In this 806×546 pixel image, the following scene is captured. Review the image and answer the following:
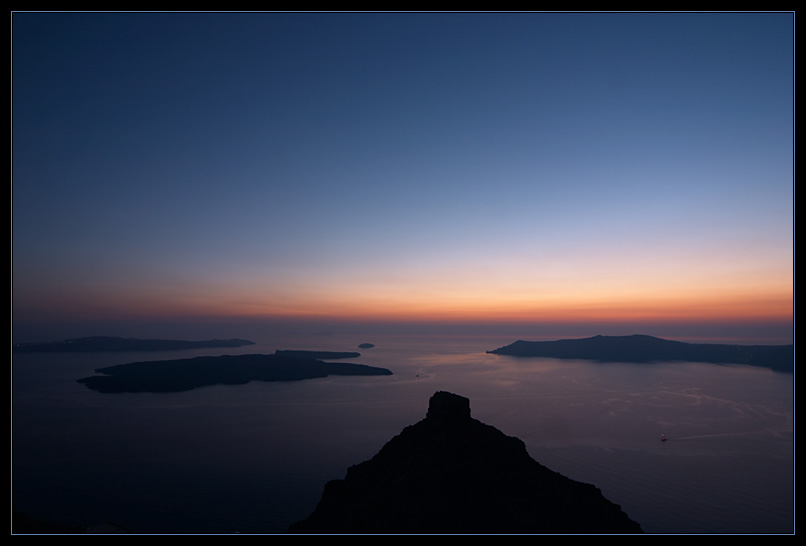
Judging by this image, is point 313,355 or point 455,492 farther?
point 313,355

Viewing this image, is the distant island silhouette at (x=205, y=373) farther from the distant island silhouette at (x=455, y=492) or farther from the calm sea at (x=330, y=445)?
the distant island silhouette at (x=455, y=492)

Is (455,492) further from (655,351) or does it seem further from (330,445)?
(655,351)

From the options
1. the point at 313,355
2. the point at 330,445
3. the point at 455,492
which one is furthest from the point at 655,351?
the point at 455,492

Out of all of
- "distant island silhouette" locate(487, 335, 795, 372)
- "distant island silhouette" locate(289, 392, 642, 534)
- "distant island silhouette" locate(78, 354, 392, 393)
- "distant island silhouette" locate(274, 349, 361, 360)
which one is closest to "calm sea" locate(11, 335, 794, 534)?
"distant island silhouette" locate(78, 354, 392, 393)

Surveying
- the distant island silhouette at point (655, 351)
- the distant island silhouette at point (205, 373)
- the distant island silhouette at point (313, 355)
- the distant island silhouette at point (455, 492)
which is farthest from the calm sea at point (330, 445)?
the distant island silhouette at point (313, 355)

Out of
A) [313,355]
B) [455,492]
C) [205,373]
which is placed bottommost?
[313,355]

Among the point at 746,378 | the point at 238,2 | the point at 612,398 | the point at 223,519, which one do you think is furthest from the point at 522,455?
the point at 746,378

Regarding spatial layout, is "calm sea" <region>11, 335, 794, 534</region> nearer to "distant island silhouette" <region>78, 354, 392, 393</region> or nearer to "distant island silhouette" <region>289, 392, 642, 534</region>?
"distant island silhouette" <region>78, 354, 392, 393</region>
